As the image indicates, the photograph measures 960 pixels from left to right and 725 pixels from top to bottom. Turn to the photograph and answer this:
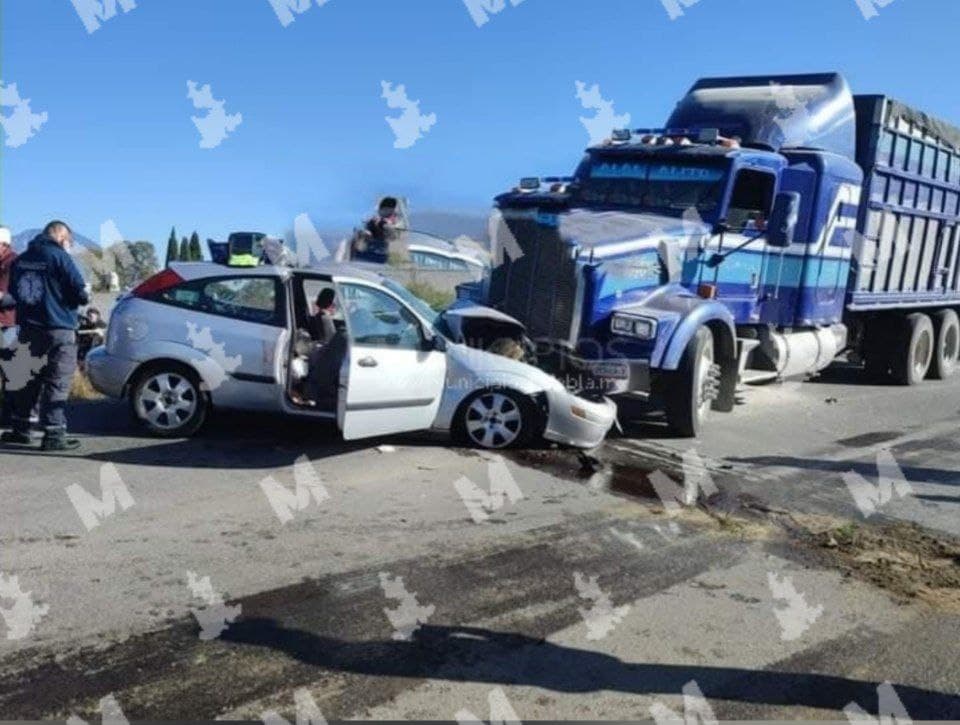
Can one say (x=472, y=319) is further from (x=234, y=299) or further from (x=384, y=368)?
(x=234, y=299)

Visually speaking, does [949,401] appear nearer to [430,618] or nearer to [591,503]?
[591,503]

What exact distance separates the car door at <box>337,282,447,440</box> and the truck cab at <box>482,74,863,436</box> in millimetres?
1552

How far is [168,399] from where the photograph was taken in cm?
787

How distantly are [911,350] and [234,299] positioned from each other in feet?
35.2

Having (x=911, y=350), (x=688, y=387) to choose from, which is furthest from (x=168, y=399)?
(x=911, y=350)

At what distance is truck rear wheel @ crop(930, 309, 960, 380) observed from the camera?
49.8 feet

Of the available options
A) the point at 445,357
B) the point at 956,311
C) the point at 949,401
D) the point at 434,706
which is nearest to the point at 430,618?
the point at 434,706

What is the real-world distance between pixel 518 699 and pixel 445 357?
4441 mm

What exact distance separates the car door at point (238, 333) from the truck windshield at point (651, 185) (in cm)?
435

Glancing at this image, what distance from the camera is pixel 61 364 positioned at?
284 inches

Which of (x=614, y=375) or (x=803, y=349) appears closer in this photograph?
(x=614, y=375)

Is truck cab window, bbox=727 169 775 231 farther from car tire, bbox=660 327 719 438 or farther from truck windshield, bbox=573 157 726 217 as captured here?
car tire, bbox=660 327 719 438

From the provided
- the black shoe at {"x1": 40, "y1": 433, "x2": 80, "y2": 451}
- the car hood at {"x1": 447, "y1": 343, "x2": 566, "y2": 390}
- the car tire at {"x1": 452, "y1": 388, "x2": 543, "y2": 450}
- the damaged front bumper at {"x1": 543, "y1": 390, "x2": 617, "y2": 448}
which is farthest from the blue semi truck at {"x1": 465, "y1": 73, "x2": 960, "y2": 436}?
the black shoe at {"x1": 40, "y1": 433, "x2": 80, "y2": 451}

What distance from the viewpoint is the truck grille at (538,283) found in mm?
8766
